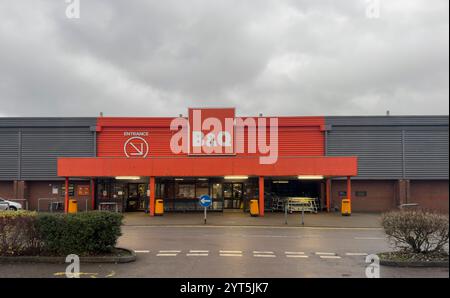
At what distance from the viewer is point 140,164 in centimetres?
2445

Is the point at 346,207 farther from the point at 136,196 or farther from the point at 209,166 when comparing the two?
the point at 136,196

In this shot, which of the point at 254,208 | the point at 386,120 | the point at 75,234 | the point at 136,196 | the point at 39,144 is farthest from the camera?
the point at 39,144

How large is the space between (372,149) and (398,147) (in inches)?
76.1

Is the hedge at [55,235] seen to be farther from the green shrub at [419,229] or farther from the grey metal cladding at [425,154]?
the grey metal cladding at [425,154]

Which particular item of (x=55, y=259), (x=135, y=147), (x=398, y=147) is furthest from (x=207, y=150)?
(x=55, y=259)

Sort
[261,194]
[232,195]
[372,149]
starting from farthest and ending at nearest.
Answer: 1. [372,149]
2. [232,195]
3. [261,194]

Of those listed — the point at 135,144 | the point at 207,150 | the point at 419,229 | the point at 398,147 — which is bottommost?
the point at 419,229

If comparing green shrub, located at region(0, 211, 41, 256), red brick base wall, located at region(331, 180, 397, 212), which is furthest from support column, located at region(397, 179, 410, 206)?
green shrub, located at region(0, 211, 41, 256)

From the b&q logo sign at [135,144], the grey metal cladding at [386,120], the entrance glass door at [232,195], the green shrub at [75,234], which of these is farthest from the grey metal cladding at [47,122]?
the green shrub at [75,234]

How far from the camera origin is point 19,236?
11000 millimetres

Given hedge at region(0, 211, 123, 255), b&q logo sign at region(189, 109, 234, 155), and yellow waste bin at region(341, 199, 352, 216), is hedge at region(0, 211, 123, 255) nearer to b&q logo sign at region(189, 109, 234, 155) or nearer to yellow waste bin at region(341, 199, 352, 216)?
yellow waste bin at region(341, 199, 352, 216)

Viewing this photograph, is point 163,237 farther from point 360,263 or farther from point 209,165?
point 209,165

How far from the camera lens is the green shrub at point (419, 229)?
10.4 m
